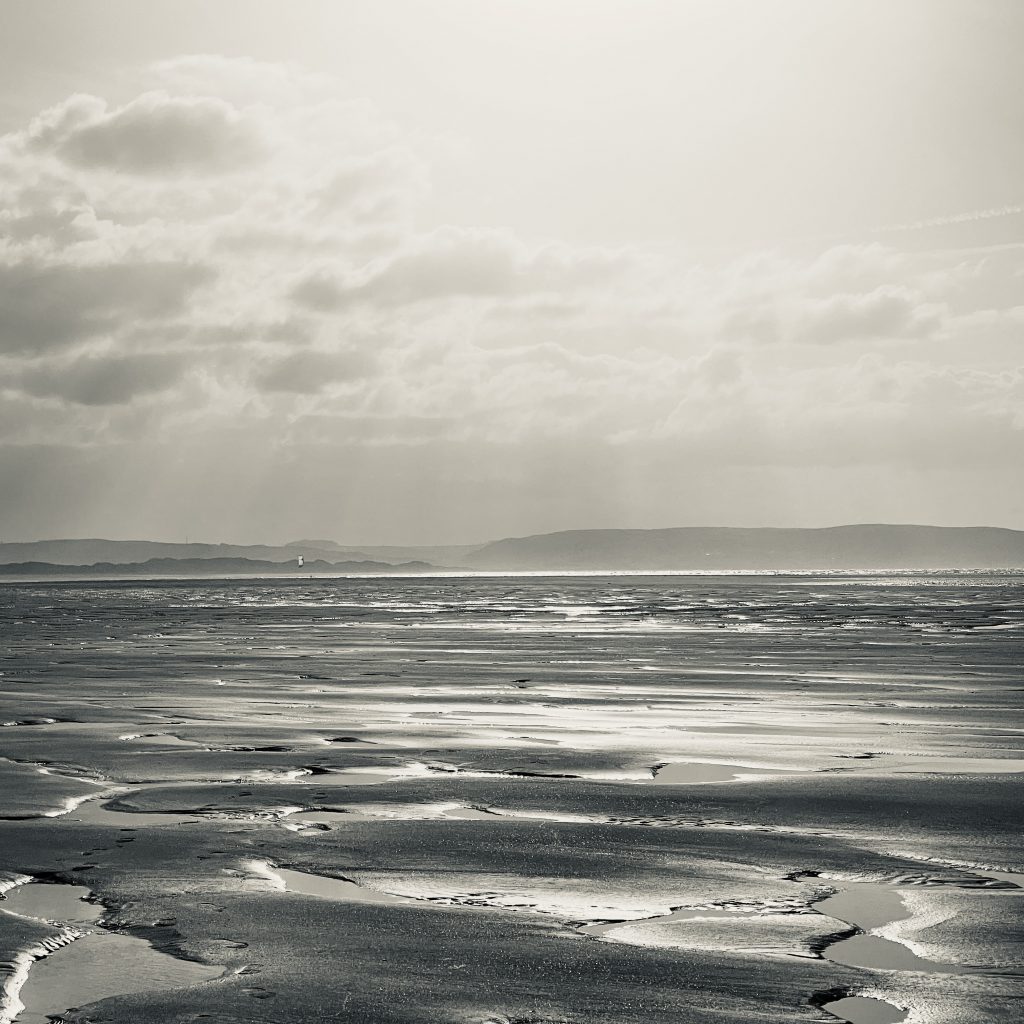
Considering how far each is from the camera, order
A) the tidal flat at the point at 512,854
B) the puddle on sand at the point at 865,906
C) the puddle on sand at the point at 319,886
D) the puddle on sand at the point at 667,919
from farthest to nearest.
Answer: the puddle on sand at the point at 319,886
the puddle on sand at the point at 865,906
the puddle on sand at the point at 667,919
the tidal flat at the point at 512,854

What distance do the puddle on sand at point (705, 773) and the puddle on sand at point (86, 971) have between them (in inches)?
225

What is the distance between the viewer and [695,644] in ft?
105

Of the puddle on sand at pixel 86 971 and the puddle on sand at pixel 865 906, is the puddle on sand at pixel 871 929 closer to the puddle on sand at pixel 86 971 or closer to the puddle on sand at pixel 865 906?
the puddle on sand at pixel 865 906

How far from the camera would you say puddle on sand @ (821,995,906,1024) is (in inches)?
188

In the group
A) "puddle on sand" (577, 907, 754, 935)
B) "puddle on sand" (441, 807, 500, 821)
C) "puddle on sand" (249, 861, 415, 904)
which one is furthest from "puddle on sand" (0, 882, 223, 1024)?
"puddle on sand" (441, 807, 500, 821)

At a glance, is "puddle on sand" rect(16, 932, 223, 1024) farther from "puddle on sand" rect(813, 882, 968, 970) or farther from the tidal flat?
"puddle on sand" rect(813, 882, 968, 970)

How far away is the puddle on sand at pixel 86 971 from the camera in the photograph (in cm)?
500

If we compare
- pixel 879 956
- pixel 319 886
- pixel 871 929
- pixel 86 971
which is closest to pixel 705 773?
pixel 319 886

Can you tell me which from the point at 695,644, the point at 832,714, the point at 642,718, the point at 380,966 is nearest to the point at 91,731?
the point at 642,718

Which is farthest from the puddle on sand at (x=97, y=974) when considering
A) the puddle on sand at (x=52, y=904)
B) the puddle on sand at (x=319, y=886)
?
the puddle on sand at (x=319, y=886)

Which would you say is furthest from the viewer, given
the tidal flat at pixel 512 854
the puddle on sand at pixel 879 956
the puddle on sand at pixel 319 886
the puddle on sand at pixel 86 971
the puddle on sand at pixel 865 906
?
the puddle on sand at pixel 319 886

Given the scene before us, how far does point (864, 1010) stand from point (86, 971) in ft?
10.1

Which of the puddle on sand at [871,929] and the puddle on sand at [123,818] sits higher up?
the puddle on sand at [871,929]

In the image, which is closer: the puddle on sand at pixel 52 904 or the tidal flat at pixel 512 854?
Answer: the tidal flat at pixel 512 854
